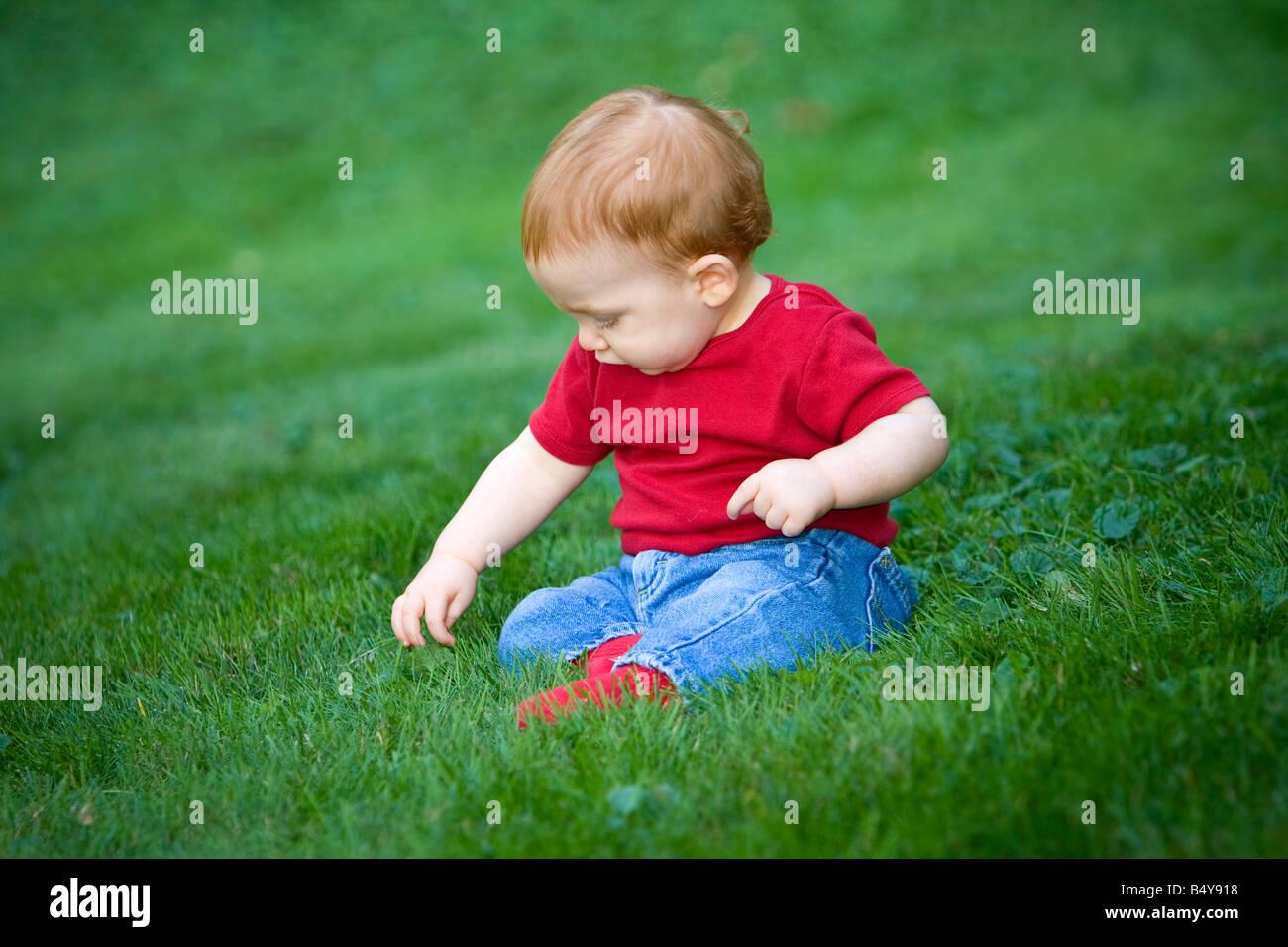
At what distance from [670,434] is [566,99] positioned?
13.0 metres

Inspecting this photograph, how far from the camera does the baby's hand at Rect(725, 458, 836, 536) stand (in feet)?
7.70

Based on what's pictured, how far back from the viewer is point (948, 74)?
13992 mm

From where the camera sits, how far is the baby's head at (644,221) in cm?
246

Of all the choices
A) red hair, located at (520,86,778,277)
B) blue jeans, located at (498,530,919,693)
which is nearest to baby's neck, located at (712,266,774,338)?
red hair, located at (520,86,778,277)

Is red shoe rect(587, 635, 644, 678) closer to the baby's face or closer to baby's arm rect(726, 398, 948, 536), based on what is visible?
baby's arm rect(726, 398, 948, 536)

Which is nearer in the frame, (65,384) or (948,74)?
(65,384)

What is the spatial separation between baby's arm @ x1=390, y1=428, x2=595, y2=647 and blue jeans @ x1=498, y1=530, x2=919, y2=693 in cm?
17

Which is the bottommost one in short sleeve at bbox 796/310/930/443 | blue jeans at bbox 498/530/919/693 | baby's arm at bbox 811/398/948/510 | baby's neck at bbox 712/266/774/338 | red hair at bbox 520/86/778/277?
blue jeans at bbox 498/530/919/693

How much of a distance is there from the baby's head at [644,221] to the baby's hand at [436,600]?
0.70m

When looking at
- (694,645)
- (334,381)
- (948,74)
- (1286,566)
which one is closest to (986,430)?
(1286,566)

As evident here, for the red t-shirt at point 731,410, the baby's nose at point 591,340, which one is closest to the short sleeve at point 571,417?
the red t-shirt at point 731,410

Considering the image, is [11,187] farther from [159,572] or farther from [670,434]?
[670,434]

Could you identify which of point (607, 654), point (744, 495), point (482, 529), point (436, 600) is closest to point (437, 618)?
point (436, 600)

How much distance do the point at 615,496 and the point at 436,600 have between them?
1.35 meters
